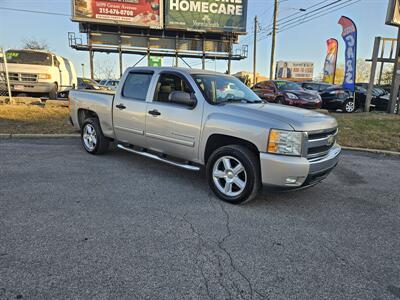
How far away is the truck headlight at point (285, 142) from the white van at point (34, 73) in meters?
A: 13.4

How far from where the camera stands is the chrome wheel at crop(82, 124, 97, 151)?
6213mm

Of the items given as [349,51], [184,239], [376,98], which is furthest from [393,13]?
[184,239]

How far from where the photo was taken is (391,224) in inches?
142

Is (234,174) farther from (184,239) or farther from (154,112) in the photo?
(154,112)

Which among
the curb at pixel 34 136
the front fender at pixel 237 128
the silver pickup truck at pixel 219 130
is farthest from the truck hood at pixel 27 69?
the front fender at pixel 237 128

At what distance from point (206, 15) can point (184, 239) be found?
31.6 meters

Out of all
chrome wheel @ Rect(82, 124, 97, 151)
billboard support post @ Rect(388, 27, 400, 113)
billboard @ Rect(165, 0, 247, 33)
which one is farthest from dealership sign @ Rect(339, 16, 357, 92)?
billboard @ Rect(165, 0, 247, 33)

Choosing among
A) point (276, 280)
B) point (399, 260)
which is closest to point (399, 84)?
point (399, 260)

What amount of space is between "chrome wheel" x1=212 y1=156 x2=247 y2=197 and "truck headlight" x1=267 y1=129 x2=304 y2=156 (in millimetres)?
517

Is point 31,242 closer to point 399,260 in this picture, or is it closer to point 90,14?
point 399,260

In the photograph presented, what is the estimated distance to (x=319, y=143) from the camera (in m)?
3.87

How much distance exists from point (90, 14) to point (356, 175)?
29.7m

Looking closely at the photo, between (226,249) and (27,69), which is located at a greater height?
(27,69)

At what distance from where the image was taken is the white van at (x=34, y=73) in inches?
531
